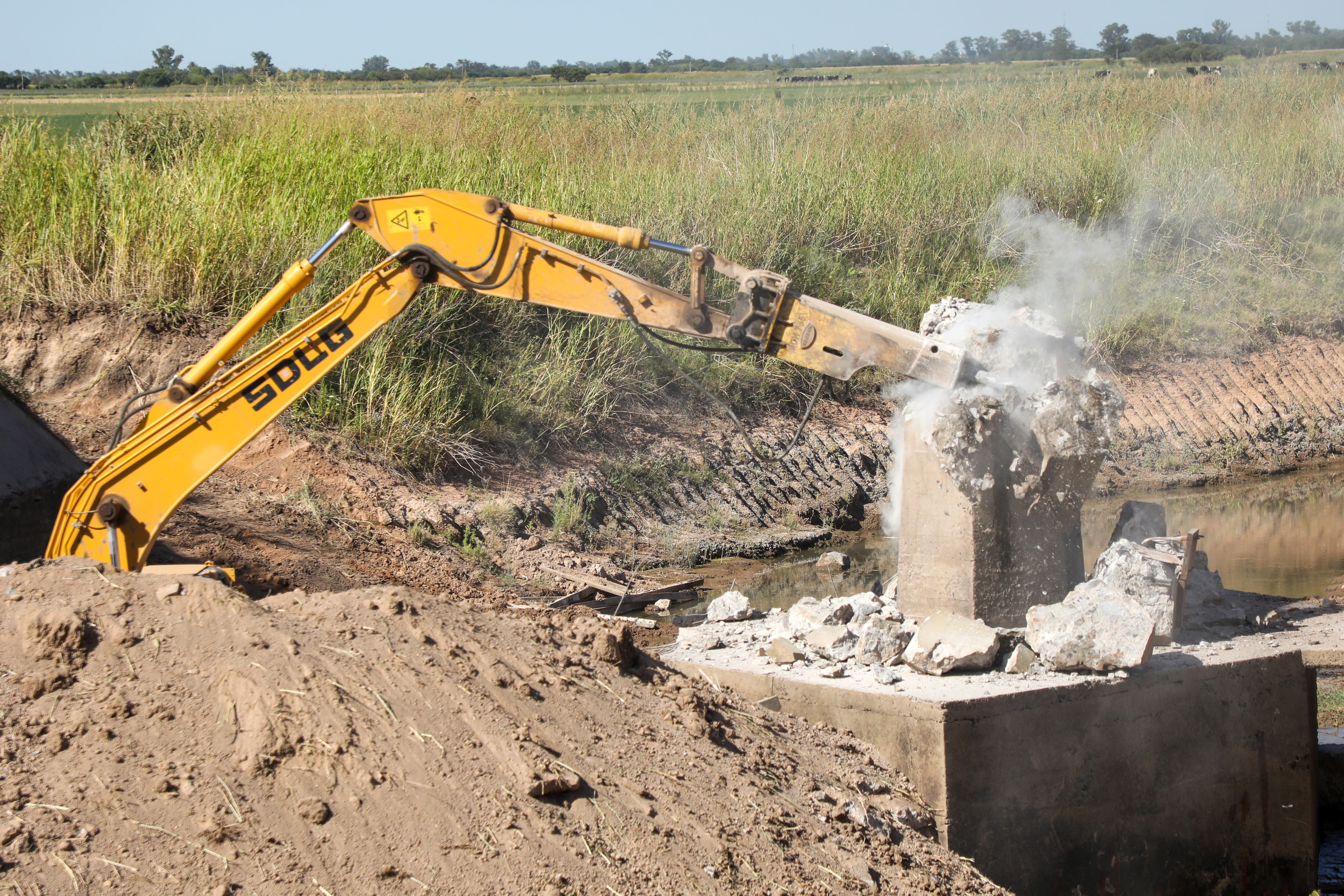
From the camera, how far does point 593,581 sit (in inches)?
358

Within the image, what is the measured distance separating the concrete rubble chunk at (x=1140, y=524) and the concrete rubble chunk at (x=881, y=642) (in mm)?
1584

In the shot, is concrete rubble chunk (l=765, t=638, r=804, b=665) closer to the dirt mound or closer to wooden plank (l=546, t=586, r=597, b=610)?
the dirt mound

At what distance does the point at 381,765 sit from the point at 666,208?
33.7 feet

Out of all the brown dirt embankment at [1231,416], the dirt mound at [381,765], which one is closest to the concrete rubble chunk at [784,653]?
the dirt mound at [381,765]

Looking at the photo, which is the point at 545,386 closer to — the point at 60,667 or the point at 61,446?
the point at 61,446

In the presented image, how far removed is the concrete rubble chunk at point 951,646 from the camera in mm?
5461

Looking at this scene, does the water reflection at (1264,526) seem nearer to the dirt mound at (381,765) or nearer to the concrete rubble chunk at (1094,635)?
the concrete rubble chunk at (1094,635)

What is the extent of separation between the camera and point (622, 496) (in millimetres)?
10711

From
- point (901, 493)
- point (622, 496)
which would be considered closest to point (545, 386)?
point (622, 496)

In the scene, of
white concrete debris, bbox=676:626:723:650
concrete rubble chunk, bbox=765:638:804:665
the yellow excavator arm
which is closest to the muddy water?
white concrete debris, bbox=676:626:723:650

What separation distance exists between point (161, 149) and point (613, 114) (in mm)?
6937

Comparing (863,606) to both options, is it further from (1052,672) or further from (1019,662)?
(1052,672)

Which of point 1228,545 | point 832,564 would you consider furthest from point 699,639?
point 1228,545

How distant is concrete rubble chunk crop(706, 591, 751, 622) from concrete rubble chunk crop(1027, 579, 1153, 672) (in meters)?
1.84
